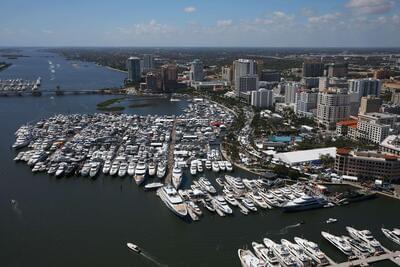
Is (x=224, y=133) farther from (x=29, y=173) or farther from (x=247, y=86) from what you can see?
(x=247, y=86)

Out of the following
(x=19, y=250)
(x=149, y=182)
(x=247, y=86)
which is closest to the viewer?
(x=19, y=250)

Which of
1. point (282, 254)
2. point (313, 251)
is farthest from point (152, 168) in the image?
point (313, 251)

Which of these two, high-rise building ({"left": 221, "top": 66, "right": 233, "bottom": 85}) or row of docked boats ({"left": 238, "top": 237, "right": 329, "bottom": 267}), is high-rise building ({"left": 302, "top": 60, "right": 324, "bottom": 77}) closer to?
high-rise building ({"left": 221, "top": 66, "right": 233, "bottom": 85})

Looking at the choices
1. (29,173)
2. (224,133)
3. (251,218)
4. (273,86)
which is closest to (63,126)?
(29,173)

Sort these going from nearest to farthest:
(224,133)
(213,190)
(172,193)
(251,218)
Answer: (251,218) < (172,193) < (213,190) < (224,133)

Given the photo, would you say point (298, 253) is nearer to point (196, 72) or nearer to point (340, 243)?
point (340, 243)

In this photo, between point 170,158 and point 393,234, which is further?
point 170,158

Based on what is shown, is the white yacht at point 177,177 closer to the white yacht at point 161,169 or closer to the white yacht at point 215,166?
the white yacht at point 161,169

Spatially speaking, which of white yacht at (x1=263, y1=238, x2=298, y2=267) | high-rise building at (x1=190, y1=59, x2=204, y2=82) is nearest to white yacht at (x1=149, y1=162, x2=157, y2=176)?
white yacht at (x1=263, y1=238, x2=298, y2=267)

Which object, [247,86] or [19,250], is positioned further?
[247,86]
